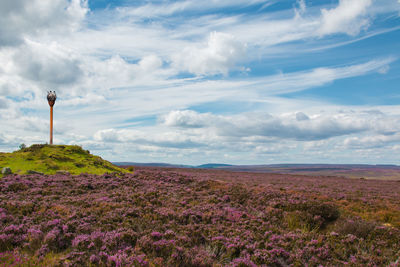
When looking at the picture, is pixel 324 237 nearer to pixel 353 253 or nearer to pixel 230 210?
pixel 353 253

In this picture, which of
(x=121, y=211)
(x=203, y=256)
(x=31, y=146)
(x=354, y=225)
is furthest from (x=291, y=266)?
(x=31, y=146)

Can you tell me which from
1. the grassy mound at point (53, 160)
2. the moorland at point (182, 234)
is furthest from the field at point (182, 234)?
the grassy mound at point (53, 160)

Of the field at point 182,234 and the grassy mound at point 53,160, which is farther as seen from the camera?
the grassy mound at point 53,160

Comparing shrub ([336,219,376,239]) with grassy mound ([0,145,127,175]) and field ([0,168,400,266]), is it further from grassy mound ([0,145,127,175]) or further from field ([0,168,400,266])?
grassy mound ([0,145,127,175])

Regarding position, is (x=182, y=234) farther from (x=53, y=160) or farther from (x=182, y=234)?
(x=53, y=160)

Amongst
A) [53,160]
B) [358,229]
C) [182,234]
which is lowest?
[358,229]

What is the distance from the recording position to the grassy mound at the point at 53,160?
21188 mm

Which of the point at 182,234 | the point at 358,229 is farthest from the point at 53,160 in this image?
the point at 358,229

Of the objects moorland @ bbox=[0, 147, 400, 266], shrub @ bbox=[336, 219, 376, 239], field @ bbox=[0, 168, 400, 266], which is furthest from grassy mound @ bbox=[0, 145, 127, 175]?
shrub @ bbox=[336, 219, 376, 239]

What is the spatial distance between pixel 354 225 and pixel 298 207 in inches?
130

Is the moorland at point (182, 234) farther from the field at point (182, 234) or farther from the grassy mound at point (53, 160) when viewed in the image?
the grassy mound at point (53, 160)

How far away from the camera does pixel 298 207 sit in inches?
497

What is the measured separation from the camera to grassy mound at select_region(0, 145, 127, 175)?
21188 mm

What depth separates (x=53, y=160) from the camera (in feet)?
76.4
